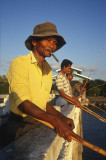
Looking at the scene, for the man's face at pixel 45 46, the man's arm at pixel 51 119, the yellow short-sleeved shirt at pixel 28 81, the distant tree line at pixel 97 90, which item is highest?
the man's face at pixel 45 46

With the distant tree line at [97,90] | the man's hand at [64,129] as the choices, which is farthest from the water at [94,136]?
the distant tree line at [97,90]

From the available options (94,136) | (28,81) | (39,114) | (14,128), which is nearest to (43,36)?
(28,81)

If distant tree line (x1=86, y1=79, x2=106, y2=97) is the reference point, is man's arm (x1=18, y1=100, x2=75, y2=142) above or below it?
above

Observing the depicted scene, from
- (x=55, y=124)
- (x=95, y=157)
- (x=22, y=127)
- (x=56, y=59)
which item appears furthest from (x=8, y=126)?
(x=95, y=157)

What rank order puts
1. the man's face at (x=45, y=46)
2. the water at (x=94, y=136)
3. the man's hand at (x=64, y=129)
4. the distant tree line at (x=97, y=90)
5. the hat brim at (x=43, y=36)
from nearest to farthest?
the man's hand at (x=64, y=129), the hat brim at (x=43, y=36), the man's face at (x=45, y=46), the water at (x=94, y=136), the distant tree line at (x=97, y=90)

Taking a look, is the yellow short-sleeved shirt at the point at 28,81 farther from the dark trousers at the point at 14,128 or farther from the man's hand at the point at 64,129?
the man's hand at the point at 64,129

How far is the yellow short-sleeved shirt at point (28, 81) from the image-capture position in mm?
1918

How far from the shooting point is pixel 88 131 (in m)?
14.2

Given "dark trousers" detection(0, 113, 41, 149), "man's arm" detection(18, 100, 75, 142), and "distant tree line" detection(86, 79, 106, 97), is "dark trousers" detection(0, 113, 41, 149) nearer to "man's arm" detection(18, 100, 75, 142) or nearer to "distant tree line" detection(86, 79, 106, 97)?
"man's arm" detection(18, 100, 75, 142)

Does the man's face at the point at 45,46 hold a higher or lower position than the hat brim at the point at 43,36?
lower

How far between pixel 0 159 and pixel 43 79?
121 cm

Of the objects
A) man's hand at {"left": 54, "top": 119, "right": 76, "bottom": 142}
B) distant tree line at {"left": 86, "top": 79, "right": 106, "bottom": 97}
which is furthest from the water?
distant tree line at {"left": 86, "top": 79, "right": 106, "bottom": 97}

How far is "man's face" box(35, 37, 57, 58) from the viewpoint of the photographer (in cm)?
233

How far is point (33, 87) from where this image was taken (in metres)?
2.16
